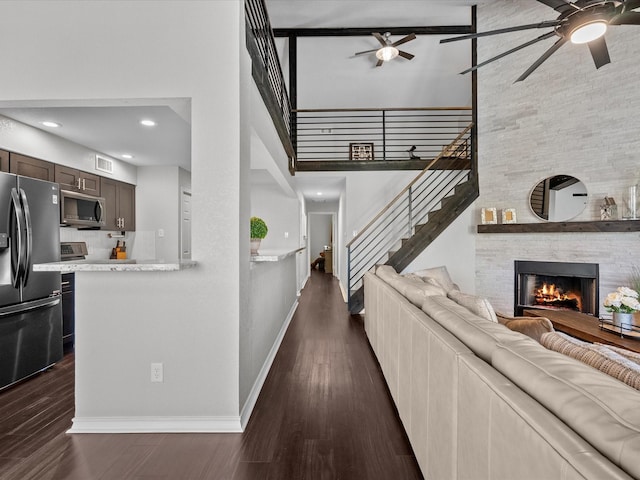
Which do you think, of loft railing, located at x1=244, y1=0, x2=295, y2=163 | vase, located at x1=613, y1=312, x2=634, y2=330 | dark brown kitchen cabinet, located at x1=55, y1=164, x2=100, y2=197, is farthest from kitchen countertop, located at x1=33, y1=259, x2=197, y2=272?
vase, located at x1=613, y1=312, x2=634, y2=330

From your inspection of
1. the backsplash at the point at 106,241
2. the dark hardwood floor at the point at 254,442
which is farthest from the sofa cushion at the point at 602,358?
the backsplash at the point at 106,241

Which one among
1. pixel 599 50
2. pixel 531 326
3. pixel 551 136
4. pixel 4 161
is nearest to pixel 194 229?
pixel 4 161

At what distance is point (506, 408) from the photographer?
840 mm

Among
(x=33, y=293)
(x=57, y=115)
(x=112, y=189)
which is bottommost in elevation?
(x=33, y=293)

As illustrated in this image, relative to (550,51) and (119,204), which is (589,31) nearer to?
(550,51)

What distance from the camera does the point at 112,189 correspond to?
15.0 ft

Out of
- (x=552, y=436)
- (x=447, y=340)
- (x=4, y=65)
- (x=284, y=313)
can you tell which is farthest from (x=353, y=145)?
(x=552, y=436)

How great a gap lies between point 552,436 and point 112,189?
5.28 metres

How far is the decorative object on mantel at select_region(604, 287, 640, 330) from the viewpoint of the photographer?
2.48m

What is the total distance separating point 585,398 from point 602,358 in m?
0.41

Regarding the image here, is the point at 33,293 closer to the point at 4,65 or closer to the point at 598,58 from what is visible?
the point at 4,65

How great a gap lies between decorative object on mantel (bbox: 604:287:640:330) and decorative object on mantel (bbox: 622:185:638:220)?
6.59 feet

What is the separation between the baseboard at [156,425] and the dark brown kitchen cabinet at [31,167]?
8.18ft

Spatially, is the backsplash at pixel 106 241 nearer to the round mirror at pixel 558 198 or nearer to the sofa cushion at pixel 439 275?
the sofa cushion at pixel 439 275
